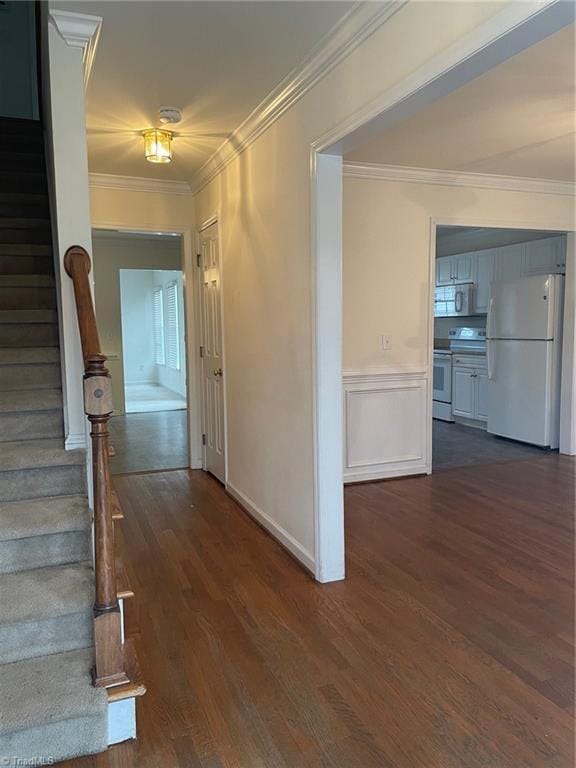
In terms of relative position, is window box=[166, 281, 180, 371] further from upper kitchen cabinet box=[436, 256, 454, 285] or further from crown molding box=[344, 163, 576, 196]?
crown molding box=[344, 163, 576, 196]

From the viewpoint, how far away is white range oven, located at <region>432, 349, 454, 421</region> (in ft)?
22.6

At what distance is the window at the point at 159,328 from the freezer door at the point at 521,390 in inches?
294

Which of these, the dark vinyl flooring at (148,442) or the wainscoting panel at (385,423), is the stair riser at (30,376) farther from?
the wainscoting panel at (385,423)

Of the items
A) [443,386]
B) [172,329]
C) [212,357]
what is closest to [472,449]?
[443,386]

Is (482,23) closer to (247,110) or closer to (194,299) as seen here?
(247,110)

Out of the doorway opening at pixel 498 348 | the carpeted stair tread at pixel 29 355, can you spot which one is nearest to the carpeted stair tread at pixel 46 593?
the carpeted stair tread at pixel 29 355

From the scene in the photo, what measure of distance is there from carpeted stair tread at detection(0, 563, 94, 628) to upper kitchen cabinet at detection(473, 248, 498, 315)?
5.85 m

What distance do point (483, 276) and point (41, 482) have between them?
231 inches

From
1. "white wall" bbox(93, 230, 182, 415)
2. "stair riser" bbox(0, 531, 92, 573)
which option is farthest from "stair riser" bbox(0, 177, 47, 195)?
"white wall" bbox(93, 230, 182, 415)

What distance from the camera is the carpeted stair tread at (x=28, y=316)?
10.7 ft

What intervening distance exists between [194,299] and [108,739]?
146 inches

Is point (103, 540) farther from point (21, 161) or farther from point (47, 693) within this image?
point (21, 161)

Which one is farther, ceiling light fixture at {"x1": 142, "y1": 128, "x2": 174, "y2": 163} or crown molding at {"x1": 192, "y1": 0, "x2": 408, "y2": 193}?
ceiling light fixture at {"x1": 142, "y1": 128, "x2": 174, "y2": 163}

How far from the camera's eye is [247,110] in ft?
10.2
